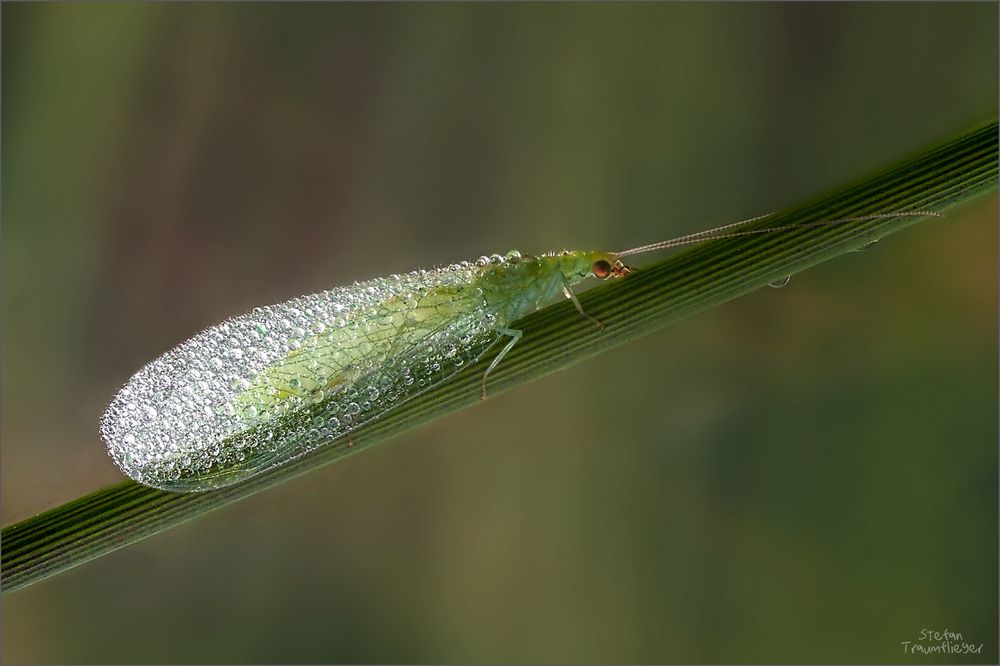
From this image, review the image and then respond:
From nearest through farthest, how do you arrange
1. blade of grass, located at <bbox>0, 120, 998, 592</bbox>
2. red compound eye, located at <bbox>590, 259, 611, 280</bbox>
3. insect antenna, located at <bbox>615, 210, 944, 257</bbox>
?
blade of grass, located at <bbox>0, 120, 998, 592</bbox> < insect antenna, located at <bbox>615, 210, 944, 257</bbox> < red compound eye, located at <bbox>590, 259, 611, 280</bbox>

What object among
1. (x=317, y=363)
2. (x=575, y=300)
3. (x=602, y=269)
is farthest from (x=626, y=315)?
(x=317, y=363)

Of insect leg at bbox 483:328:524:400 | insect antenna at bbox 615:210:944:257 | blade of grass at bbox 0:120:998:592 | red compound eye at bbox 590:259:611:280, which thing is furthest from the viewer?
red compound eye at bbox 590:259:611:280

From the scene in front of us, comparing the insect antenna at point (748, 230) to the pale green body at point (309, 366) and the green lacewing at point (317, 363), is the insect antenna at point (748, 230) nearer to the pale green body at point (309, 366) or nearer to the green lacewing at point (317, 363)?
the green lacewing at point (317, 363)

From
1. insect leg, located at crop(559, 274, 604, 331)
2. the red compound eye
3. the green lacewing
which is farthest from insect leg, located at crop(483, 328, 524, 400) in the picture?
the red compound eye

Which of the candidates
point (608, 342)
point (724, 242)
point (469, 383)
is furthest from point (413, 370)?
point (724, 242)

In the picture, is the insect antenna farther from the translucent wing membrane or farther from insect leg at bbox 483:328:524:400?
the translucent wing membrane

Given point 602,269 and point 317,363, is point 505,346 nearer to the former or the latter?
point 602,269
